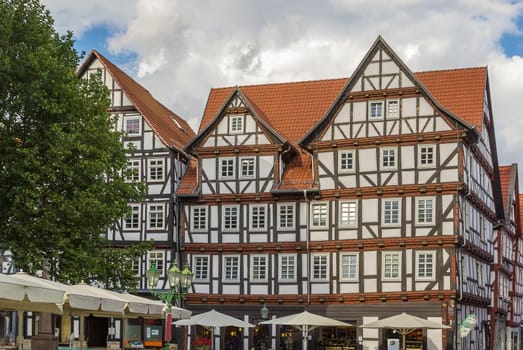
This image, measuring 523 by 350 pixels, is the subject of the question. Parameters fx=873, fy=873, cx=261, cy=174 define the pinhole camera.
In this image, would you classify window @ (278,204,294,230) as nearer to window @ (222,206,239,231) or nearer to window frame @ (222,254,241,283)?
window @ (222,206,239,231)

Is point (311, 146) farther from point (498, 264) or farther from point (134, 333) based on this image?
point (498, 264)

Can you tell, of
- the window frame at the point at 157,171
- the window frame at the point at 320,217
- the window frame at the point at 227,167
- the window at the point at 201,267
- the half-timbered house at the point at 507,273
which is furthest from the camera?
the half-timbered house at the point at 507,273

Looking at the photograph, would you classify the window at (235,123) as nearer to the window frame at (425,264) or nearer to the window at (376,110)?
the window at (376,110)

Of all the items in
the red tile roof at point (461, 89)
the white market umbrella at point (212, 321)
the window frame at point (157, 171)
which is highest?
the red tile roof at point (461, 89)

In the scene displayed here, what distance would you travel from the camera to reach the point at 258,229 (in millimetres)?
43438

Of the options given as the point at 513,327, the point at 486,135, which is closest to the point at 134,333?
the point at 486,135

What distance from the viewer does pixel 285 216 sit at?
4309cm

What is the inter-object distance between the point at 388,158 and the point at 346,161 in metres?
2.05

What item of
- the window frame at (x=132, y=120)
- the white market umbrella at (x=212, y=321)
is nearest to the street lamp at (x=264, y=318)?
the white market umbrella at (x=212, y=321)

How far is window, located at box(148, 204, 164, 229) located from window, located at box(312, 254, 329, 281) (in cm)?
814

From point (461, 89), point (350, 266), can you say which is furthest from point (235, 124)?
point (461, 89)

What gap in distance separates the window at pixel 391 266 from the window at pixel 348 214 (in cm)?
224

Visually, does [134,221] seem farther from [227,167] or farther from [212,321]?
[212,321]

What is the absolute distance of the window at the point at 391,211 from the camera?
40750mm
